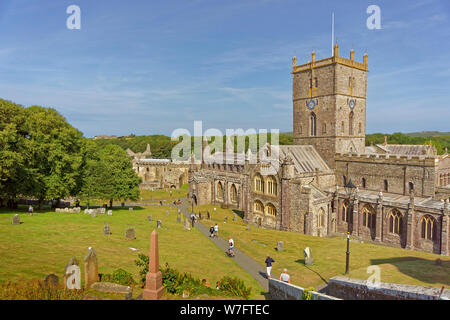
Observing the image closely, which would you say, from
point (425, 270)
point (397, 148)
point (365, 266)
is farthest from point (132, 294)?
point (397, 148)

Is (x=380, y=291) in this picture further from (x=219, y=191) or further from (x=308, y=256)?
(x=219, y=191)

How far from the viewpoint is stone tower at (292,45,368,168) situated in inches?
1671

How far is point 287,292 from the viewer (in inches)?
532

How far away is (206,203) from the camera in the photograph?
57.2m

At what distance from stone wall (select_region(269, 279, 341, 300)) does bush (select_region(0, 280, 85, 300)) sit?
914 centimetres

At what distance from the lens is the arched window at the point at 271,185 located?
3778 cm

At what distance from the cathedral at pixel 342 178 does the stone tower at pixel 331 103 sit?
148 mm

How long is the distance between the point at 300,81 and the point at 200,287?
130ft

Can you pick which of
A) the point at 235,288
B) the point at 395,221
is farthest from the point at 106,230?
the point at 395,221

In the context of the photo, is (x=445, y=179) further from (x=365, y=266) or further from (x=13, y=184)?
(x=13, y=184)

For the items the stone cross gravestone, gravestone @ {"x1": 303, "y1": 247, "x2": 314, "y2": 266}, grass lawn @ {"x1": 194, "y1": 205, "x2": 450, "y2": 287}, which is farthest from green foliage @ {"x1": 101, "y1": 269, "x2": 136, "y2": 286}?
gravestone @ {"x1": 303, "y1": 247, "x2": 314, "y2": 266}

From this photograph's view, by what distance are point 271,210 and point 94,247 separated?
76.5ft

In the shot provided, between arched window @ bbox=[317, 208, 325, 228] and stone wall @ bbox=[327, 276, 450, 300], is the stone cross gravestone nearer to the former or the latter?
stone wall @ bbox=[327, 276, 450, 300]

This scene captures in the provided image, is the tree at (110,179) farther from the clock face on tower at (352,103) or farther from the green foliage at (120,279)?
the clock face on tower at (352,103)
